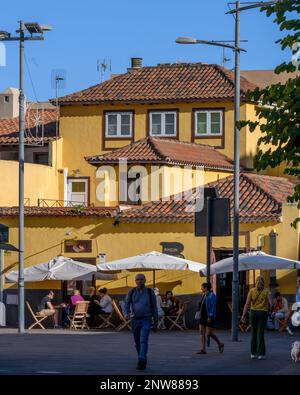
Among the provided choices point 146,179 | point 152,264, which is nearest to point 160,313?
point 152,264

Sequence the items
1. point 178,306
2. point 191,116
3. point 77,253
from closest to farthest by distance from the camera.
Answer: point 178,306, point 77,253, point 191,116

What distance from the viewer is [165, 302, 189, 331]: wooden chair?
154 ft

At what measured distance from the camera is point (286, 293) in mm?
47906

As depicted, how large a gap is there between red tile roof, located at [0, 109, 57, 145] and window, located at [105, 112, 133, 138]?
112 inches

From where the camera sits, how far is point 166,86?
69875 millimetres

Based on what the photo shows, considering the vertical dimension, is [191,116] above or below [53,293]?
above

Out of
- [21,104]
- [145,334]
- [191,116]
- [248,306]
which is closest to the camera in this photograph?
[145,334]

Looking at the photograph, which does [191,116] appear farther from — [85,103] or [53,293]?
[53,293]

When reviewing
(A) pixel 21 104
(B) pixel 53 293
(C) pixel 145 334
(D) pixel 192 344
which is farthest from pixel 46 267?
(C) pixel 145 334

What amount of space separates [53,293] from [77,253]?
1.83 meters

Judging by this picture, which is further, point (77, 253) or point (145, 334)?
point (77, 253)

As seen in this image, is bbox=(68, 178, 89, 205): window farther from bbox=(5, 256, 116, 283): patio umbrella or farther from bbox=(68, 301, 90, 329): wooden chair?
bbox=(68, 301, 90, 329): wooden chair

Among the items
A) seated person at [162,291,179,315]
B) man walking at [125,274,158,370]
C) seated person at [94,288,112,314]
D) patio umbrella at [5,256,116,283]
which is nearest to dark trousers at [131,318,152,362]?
man walking at [125,274,158,370]
